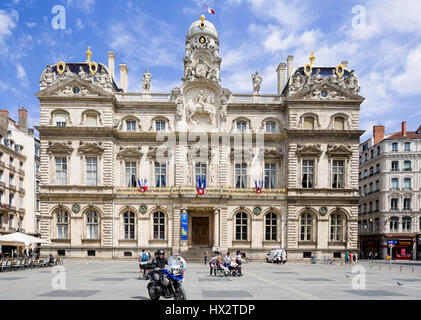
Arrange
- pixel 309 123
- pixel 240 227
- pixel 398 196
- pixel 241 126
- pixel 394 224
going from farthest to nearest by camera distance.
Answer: pixel 398 196, pixel 394 224, pixel 241 126, pixel 309 123, pixel 240 227

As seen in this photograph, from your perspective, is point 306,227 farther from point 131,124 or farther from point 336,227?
point 131,124

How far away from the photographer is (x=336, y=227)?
48.5 metres

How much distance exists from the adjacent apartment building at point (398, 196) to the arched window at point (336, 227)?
20398 mm

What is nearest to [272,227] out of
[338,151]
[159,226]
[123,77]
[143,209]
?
[338,151]

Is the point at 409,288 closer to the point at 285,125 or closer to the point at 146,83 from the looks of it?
the point at 285,125

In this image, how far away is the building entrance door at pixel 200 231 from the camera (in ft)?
159

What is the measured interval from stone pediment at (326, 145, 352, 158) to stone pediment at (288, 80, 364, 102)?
18.5ft

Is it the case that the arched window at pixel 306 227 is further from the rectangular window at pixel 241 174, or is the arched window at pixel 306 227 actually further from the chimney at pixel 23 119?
the chimney at pixel 23 119

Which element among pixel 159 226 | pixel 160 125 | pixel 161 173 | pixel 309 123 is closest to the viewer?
pixel 159 226

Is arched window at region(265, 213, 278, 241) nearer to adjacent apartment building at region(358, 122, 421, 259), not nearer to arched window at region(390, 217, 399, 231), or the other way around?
adjacent apartment building at region(358, 122, 421, 259)

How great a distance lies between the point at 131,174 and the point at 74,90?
1192cm

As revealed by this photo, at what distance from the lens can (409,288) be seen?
71.3ft

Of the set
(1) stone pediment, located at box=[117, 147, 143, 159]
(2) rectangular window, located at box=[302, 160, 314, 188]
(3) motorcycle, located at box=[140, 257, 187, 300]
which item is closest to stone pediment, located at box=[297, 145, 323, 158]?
(2) rectangular window, located at box=[302, 160, 314, 188]
